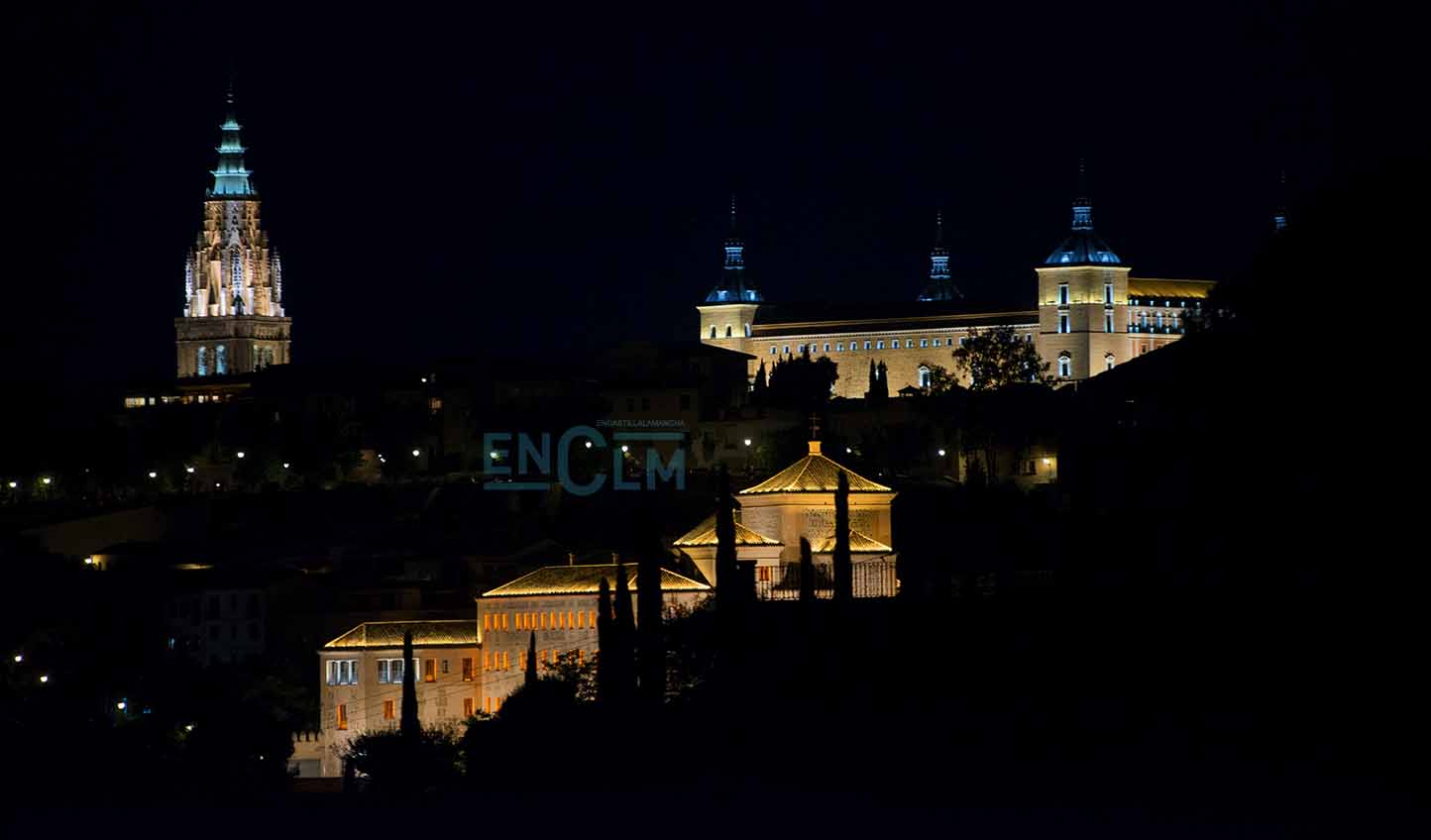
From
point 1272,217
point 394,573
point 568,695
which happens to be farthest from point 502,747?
point 1272,217

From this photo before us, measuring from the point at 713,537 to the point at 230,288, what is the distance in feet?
327

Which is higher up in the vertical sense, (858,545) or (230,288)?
(230,288)

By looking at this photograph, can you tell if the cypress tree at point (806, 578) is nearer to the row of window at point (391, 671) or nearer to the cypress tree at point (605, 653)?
the cypress tree at point (605, 653)

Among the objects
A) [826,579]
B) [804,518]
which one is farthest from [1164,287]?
[826,579]

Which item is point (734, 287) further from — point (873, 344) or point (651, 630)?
point (651, 630)

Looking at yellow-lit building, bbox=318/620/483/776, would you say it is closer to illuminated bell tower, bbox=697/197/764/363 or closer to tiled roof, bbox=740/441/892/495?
tiled roof, bbox=740/441/892/495

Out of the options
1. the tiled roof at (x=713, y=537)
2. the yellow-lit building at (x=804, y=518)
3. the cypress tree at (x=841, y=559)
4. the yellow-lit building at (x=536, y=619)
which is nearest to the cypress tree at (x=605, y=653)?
the cypress tree at (x=841, y=559)

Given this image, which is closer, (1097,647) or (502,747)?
(1097,647)

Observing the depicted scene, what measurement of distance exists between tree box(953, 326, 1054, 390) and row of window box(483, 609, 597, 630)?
181ft

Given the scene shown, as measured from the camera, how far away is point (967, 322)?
490 ft

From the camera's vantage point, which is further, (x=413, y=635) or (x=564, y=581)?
(x=413, y=635)

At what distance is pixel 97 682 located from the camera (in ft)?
222

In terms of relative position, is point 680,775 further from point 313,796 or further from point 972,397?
point 972,397

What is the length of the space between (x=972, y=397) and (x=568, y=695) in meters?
63.9
